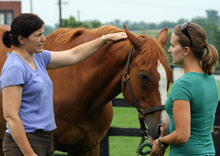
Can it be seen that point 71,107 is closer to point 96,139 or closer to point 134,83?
point 96,139

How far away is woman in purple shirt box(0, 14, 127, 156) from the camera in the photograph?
240cm

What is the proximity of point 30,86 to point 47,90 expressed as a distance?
0.16 meters

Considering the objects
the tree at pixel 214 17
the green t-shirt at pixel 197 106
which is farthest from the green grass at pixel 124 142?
the tree at pixel 214 17

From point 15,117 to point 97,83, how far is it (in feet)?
4.34

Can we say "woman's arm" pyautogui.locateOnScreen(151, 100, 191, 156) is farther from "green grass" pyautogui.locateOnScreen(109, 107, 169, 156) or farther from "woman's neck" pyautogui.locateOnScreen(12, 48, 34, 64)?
"green grass" pyautogui.locateOnScreen(109, 107, 169, 156)

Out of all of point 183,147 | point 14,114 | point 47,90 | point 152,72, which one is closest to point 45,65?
point 47,90

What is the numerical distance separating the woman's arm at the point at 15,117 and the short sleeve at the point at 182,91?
0.97 m

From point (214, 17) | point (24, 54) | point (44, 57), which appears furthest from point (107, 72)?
point (214, 17)

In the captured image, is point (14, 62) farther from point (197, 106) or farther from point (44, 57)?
point (197, 106)

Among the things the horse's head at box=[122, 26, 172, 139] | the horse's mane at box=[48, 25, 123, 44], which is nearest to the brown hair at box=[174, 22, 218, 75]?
the horse's head at box=[122, 26, 172, 139]

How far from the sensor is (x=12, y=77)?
2.42m

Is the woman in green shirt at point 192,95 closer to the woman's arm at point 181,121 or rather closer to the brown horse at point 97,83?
the woman's arm at point 181,121

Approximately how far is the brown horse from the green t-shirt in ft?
2.72

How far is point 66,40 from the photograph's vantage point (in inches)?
149
